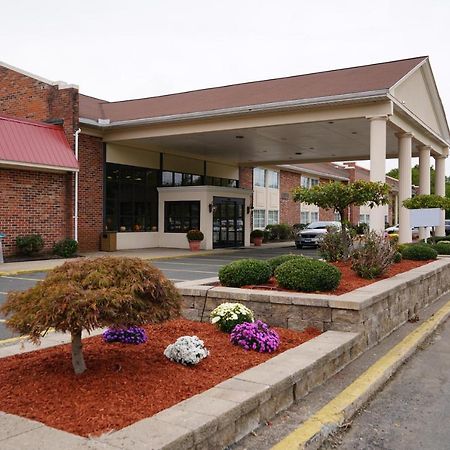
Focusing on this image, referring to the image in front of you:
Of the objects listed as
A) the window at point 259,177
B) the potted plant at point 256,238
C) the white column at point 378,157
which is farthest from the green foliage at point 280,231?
the white column at point 378,157

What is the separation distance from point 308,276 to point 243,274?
42.9 inches

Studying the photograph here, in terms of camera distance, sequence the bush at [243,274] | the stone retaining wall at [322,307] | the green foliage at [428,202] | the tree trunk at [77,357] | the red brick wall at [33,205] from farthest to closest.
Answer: the red brick wall at [33,205] → the green foliage at [428,202] → the bush at [243,274] → the stone retaining wall at [322,307] → the tree trunk at [77,357]

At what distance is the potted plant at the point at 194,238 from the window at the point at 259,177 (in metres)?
12.6

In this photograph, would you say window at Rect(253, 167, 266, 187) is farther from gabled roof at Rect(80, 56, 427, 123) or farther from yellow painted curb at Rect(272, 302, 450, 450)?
yellow painted curb at Rect(272, 302, 450, 450)

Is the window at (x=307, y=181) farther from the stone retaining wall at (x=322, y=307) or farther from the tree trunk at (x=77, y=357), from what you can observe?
the tree trunk at (x=77, y=357)

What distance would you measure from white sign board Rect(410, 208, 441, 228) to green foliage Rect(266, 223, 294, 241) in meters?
21.2

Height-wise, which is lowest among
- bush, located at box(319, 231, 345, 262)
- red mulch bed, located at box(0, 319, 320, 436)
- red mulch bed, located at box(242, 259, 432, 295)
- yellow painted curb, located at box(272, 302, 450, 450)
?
yellow painted curb, located at box(272, 302, 450, 450)

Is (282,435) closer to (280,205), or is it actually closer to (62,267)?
(62,267)

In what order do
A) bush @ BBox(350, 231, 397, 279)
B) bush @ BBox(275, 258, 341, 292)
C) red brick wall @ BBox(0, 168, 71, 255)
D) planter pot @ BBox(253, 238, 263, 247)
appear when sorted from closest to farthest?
1. bush @ BBox(275, 258, 341, 292)
2. bush @ BBox(350, 231, 397, 279)
3. red brick wall @ BBox(0, 168, 71, 255)
4. planter pot @ BBox(253, 238, 263, 247)

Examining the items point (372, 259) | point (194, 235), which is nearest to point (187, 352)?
point (372, 259)

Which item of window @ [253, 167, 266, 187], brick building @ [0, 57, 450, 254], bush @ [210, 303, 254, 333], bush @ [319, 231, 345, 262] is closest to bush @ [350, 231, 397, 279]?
bush @ [319, 231, 345, 262]

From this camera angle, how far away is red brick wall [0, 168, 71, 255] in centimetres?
1798

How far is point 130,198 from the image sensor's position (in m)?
25.2

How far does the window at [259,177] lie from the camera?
3703cm
